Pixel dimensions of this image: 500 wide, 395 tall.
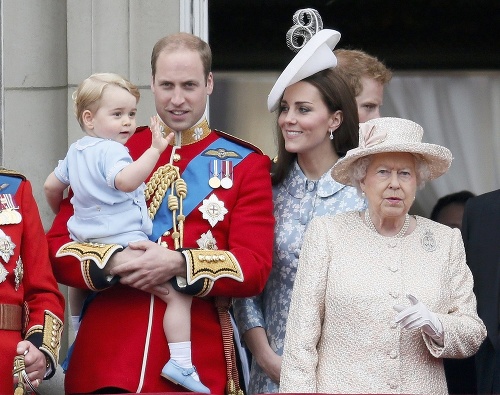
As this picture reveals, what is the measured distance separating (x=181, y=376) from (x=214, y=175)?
72 cm

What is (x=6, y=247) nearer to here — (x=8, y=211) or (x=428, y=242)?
(x=8, y=211)

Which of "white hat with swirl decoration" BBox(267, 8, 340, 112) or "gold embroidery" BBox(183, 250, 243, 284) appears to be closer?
"gold embroidery" BBox(183, 250, 243, 284)

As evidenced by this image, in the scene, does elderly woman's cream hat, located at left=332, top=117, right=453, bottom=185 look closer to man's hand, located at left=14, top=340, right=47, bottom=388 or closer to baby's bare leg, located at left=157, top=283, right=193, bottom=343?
baby's bare leg, located at left=157, top=283, right=193, bottom=343

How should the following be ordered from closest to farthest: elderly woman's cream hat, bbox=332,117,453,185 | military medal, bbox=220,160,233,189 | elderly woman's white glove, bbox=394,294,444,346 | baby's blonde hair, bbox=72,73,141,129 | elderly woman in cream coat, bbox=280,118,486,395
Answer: elderly woman's white glove, bbox=394,294,444,346 < elderly woman in cream coat, bbox=280,118,486,395 < elderly woman's cream hat, bbox=332,117,453,185 < baby's blonde hair, bbox=72,73,141,129 < military medal, bbox=220,160,233,189

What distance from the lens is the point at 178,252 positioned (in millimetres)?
4734

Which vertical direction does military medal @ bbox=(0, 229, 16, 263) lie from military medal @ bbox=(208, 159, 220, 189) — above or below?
below

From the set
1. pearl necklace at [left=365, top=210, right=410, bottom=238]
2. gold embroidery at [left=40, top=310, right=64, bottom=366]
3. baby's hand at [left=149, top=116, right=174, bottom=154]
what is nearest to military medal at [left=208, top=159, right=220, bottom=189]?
baby's hand at [left=149, top=116, right=174, bottom=154]

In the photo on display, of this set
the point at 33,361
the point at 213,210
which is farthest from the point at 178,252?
the point at 33,361

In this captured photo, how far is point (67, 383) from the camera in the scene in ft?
15.8

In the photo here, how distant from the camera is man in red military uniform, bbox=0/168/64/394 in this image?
460cm

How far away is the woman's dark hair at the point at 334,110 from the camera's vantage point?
5.13m

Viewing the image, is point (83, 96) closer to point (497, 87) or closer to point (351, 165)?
point (351, 165)

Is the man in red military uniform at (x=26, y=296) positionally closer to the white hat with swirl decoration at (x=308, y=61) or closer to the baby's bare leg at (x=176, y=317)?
the baby's bare leg at (x=176, y=317)

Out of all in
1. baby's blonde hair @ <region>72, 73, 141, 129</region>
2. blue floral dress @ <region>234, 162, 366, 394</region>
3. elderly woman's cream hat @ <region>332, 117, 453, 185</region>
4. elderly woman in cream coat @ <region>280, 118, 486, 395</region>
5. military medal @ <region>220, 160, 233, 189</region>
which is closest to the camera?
elderly woman in cream coat @ <region>280, 118, 486, 395</region>
